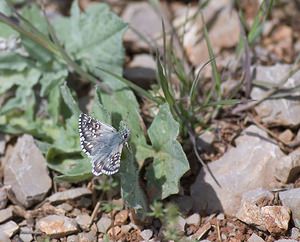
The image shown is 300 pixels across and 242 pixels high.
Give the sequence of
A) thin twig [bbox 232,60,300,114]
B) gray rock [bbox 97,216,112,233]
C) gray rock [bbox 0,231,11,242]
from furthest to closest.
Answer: thin twig [bbox 232,60,300,114] < gray rock [bbox 97,216,112,233] < gray rock [bbox 0,231,11,242]

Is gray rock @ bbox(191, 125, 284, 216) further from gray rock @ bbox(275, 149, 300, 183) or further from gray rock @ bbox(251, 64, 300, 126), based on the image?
gray rock @ bbox(251, 64, 300, 126)

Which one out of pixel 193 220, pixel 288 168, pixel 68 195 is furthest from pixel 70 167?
pixel 288 168

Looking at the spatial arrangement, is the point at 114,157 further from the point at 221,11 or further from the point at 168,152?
the point at 221,11

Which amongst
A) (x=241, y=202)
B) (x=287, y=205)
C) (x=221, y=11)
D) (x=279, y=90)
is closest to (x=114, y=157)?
(x=241, y=202)

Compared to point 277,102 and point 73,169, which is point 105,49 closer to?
point 73,169

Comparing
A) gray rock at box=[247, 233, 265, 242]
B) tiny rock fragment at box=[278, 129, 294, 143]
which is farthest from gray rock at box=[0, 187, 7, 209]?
tiny rock fragment at box=[278, 129, 294, 143]
